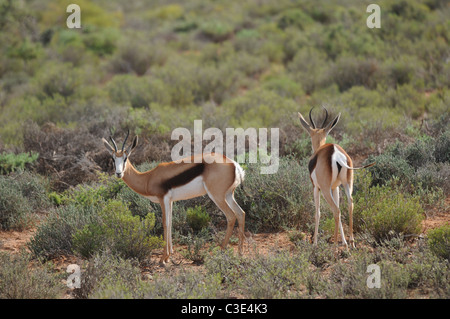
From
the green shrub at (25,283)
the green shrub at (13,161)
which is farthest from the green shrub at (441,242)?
the green shrub at (13,161)

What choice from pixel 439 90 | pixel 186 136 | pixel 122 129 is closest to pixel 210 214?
pixel 186 136

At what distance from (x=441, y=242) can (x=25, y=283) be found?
4707mm

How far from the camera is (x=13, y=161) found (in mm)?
9453

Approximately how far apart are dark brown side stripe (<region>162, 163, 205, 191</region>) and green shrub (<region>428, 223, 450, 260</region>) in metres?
2.91

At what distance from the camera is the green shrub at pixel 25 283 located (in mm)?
5199

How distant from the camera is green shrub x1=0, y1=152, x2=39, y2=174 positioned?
9453mm

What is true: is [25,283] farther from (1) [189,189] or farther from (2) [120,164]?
(1) [189,189]

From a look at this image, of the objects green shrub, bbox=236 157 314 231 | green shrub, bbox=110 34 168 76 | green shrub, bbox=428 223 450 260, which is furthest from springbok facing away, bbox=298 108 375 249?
green shrub, bbox=110 34 168 76

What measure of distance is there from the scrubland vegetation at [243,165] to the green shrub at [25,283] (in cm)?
2

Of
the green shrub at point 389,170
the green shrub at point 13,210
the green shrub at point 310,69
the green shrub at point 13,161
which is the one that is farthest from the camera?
the green shrub at point 310,69

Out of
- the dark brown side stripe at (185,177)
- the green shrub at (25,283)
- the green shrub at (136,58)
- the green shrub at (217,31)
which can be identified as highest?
the green shrub at (217,31)

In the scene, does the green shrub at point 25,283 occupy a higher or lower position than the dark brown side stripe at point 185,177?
lower

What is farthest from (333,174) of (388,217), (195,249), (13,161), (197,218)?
(13,161)

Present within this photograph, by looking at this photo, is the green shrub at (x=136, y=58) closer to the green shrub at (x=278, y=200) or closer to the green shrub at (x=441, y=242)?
the green shrub at (x=278, y=200)
